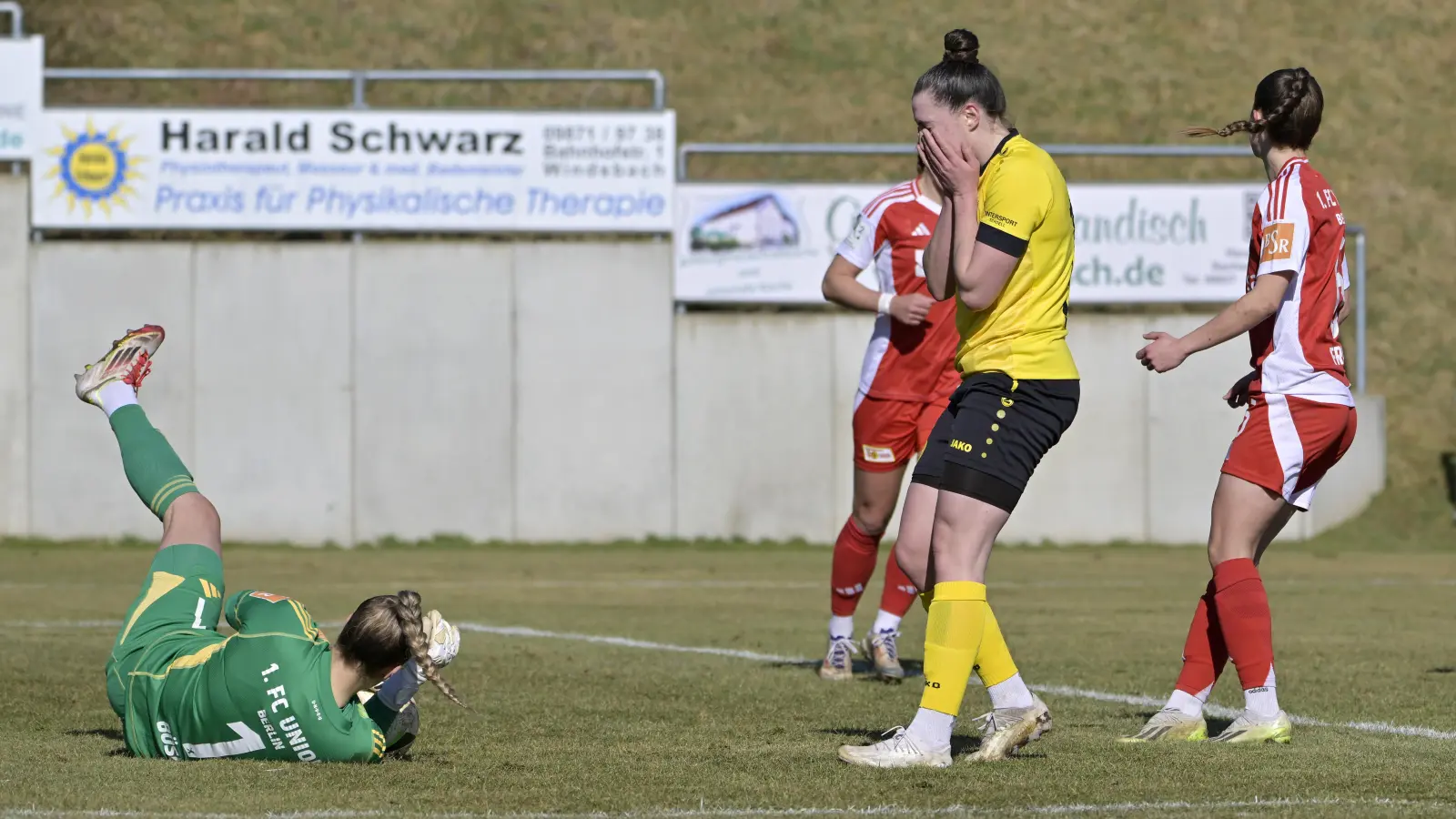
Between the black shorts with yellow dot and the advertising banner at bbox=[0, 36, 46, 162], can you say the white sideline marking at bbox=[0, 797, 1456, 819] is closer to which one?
the black shorts with yellow dot

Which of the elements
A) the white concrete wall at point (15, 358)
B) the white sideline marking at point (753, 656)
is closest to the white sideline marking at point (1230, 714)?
the white sideline marking at point (753, 656)

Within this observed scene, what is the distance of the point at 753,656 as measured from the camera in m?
9.12

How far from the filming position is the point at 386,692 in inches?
221

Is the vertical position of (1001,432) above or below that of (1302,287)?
below

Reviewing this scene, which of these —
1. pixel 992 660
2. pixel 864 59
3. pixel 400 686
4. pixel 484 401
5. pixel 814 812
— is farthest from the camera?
pixel 864 59

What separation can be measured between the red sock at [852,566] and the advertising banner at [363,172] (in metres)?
10.5

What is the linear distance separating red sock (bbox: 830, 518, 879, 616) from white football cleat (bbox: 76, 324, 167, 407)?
3.16 m

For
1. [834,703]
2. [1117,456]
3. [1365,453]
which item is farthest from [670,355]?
[834,703]

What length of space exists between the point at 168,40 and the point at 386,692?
26.3 m

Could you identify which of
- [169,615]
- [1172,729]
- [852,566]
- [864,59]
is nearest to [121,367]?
[169,615]

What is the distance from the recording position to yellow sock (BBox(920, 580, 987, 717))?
18.1 ft

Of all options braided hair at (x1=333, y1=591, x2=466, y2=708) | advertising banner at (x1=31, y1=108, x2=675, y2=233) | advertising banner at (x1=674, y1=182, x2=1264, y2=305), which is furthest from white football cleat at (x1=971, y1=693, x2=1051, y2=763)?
advertising banner at (x1=31, y1=108, x2=675, y2=233)

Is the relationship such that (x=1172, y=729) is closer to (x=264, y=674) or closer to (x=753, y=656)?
(x=264, y=674)

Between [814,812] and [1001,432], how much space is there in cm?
134
